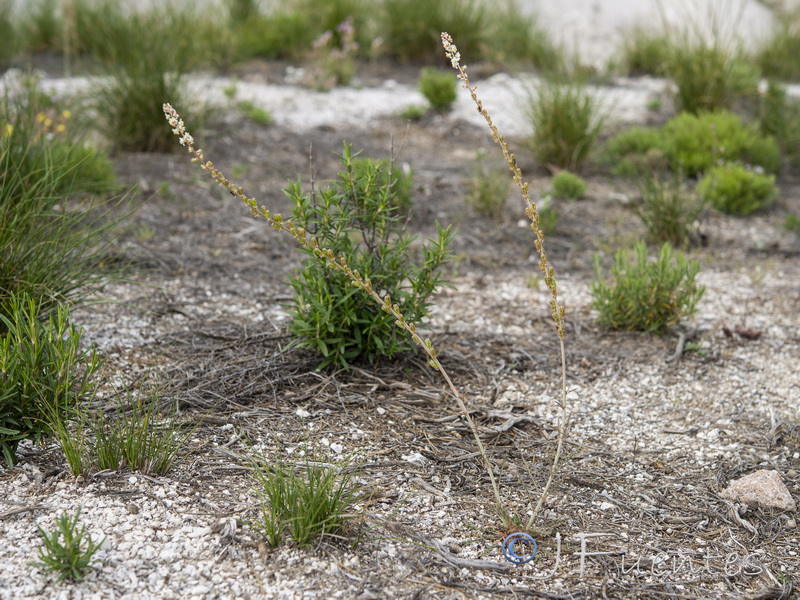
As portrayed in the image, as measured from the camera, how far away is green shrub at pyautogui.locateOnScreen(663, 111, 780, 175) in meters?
5.89

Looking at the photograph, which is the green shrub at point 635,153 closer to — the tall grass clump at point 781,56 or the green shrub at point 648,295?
the green shrub at point 648,295

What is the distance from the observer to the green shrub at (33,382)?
2.46m

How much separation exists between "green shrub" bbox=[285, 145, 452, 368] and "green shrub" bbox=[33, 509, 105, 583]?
1.18 meters

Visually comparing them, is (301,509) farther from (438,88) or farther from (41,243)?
(438,88)

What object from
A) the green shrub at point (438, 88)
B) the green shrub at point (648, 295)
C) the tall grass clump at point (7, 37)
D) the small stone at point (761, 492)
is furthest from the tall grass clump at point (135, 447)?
the tall grass clump at point (7, 37)

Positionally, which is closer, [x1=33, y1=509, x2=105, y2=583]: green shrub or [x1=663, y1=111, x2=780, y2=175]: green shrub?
[x1=33, y1=509, x2=105, y2=583]: green shrub

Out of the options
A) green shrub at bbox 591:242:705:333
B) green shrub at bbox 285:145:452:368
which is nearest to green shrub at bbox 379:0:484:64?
green shrub at bbox 591:242:705:333

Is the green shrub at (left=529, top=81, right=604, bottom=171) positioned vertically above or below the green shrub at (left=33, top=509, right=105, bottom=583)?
above

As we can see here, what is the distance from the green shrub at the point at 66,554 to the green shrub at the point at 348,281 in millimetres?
1183

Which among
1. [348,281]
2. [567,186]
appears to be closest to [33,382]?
[348,281]

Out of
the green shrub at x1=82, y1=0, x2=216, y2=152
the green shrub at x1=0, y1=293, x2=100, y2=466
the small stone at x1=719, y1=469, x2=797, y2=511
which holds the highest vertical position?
the green shrub at x1=82, y1=0, x2=216, y2=152

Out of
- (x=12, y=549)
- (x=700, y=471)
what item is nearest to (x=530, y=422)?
(x=700, y=471)

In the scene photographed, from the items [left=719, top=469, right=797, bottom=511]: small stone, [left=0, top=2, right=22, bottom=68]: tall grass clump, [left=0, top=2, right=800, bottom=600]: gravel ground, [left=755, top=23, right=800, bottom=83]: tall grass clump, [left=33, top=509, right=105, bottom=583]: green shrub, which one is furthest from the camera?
[left=755, top=23, right=800, bottom=83]: tall grass clump

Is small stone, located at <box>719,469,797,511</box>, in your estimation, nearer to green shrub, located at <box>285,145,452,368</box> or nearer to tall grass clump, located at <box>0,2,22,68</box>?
green shrub, located at <box>285,145,452,368</box>
